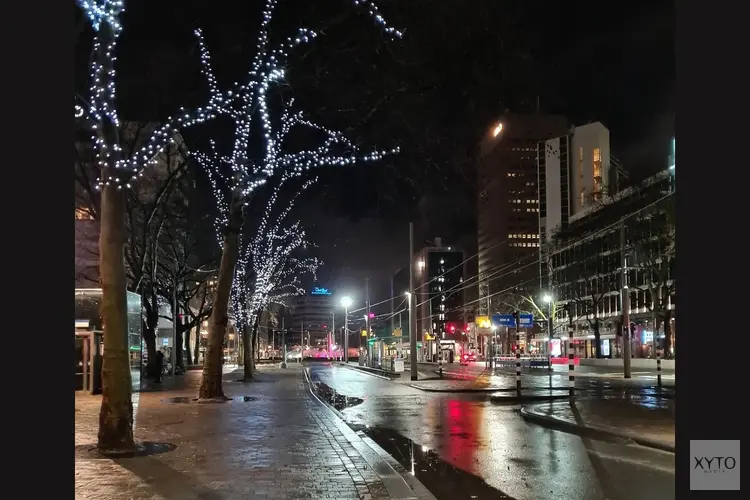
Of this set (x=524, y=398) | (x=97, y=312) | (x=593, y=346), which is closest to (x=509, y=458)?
(x=524, y=398)

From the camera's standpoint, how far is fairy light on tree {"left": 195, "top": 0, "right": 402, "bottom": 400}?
12859 millimetres

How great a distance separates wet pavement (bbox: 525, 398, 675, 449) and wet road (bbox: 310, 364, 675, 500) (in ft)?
1.92

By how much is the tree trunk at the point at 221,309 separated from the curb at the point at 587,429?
8.57m

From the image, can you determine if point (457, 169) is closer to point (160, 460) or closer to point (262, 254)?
point (160, 460)

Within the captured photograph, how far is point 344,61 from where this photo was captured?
13.3 meters

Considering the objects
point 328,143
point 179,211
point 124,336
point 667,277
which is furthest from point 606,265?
point 124,336

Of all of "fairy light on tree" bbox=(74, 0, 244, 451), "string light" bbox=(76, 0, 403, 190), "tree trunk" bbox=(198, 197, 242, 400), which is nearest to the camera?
"string light" bbox=(76, 0, 403, 190)

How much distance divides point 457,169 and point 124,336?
6867 mm

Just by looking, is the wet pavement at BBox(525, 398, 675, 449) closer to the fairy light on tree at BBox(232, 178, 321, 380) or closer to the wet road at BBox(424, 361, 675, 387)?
the wet road at BBox(424, 361, 675, 387)

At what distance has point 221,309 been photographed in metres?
18.9

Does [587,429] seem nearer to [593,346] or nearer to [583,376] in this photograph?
[583,376]

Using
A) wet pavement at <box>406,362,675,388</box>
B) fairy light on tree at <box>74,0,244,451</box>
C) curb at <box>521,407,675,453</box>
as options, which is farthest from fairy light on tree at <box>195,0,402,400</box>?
wet pavement at <box>406,362,675,388</box>

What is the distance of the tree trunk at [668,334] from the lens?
53688 mm

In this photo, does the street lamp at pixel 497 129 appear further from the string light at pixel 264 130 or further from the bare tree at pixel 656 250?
the bare tree at pixel 656 250
